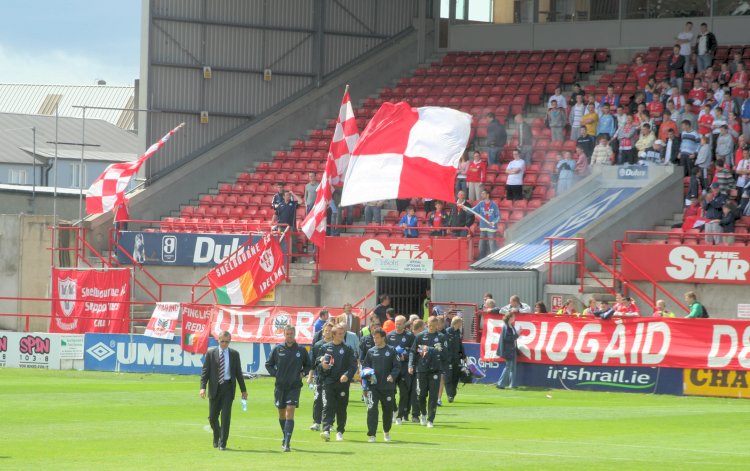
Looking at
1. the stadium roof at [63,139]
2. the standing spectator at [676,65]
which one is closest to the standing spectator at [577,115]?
the standing spectator at [676,65]

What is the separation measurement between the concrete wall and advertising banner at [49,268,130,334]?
A: 17151mm

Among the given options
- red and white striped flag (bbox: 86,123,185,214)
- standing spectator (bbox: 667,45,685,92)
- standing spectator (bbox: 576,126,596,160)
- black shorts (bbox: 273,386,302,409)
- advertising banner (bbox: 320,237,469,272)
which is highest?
standing spectator (bbox: 667,45,685,92)

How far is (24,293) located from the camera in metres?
40.5

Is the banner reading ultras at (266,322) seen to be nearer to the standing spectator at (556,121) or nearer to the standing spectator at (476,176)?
the standing spectator at (476,176)

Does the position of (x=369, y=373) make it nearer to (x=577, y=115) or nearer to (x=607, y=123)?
(x=607, y=123)

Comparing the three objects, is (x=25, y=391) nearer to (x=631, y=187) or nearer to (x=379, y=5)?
(x=631, y=187)

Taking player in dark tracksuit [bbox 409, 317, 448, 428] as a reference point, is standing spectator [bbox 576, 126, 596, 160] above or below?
above

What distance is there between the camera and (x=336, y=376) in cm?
2067

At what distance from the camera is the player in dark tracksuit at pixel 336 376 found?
67.6 ft

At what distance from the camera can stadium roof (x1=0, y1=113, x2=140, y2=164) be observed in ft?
297

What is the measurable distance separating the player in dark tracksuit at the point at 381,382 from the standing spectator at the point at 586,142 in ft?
59.5

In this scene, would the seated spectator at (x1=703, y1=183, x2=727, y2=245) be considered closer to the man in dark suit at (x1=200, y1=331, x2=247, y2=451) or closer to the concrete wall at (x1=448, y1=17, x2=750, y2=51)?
the concrete wall at (x1=448, y1=17, x2=750, y2=51)

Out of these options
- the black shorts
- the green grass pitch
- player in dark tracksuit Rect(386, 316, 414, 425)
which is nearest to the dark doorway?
the green grass pitch

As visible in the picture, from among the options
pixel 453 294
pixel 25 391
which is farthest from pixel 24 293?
pixel 453 294
